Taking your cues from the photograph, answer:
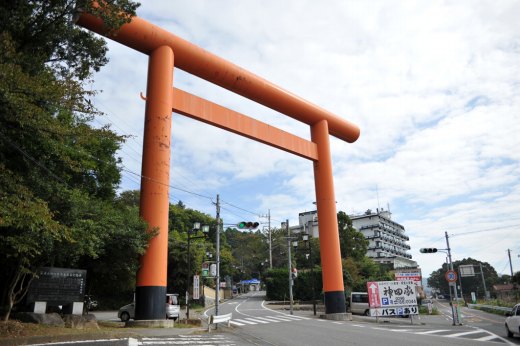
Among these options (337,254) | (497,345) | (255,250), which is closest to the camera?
(497,345)

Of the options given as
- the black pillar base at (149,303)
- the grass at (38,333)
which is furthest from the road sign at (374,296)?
the grass at (38,333)

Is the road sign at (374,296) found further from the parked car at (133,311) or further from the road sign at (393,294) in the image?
the parked car at (133,311)

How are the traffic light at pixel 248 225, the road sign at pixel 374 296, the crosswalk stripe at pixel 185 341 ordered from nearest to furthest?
the crosswalk stripe at pixel 185 341, the traffic light at pixel 248 225, the road sign at pixel 374 296

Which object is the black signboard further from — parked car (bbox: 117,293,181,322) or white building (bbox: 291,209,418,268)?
white building (bbox: 291,209,418,268)

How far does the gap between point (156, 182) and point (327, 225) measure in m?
12.1

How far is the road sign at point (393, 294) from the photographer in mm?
23266

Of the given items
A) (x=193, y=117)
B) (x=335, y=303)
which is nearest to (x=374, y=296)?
(x=335, y=303)

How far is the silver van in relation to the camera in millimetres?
30906

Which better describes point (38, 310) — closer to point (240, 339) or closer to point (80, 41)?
point (240, 339)

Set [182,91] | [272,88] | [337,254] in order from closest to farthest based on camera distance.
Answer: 1. [182,91]
2. [272,88]
3. [337,254]

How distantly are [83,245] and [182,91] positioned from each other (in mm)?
9393

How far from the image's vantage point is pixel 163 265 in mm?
16875

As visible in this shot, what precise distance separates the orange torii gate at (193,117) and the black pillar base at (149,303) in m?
0.04

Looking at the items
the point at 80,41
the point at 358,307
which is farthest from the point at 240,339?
the point at 358,307
